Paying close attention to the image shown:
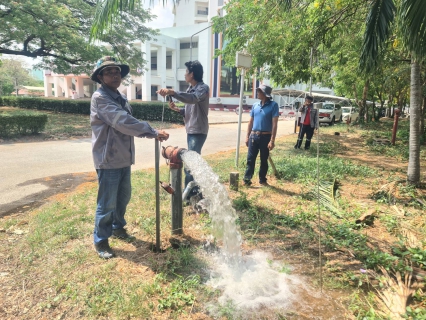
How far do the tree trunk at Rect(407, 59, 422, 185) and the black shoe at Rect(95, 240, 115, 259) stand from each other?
489 centimetres

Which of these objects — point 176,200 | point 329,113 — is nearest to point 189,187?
point 176,200

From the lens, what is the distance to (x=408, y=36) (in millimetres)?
3359

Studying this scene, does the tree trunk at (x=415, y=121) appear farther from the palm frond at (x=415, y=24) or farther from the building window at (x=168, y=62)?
the building window at (x=168, y=62)

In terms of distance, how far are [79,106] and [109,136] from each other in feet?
57.4

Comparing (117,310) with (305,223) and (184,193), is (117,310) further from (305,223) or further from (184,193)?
(305,223)

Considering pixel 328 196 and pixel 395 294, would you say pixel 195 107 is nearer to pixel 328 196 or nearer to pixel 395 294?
pixel 328 196

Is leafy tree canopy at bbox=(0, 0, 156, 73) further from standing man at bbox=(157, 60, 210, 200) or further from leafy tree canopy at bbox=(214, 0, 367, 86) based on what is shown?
standing man at bbox=(157, 60, 210, 200)

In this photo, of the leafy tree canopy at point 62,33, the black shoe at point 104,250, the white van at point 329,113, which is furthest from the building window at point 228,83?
the black shoe at point 104,250

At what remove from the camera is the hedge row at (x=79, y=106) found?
55.4 ft

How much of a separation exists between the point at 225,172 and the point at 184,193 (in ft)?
7.39

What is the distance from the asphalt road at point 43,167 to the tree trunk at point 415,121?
5180 mm

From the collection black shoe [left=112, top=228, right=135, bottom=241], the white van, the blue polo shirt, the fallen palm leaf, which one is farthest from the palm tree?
the white van

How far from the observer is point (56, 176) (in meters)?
5.96

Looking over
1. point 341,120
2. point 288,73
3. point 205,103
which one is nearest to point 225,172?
point 205,103
